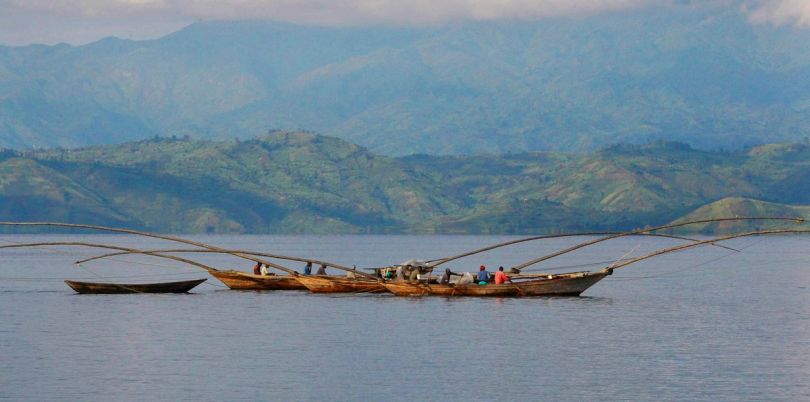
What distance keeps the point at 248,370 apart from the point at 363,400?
31.8 ft

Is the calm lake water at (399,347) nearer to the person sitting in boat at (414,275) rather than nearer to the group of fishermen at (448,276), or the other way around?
the group of fishermen at (448,276)

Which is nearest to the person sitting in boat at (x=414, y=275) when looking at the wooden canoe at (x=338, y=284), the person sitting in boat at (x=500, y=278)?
the wooden canoe at (x=338, y=284)

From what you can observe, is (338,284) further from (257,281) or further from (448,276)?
(448,276)

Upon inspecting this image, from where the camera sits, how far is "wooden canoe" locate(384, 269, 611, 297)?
92.0 metres

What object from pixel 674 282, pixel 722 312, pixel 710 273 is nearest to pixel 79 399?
pixel 722 312

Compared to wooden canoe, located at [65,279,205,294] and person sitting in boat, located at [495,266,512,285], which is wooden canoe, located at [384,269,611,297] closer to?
person sitting in boat, located at [495,266,512,285]

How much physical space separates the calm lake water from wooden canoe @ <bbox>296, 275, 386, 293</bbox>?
916 millimetres

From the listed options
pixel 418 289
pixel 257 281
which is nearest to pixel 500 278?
pixel 418 289

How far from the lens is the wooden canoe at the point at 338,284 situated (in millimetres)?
97062

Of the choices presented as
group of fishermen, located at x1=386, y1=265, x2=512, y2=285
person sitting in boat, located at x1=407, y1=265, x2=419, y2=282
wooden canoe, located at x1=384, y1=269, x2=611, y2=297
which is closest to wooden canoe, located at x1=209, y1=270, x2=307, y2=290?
group of fishermen, located at x1=386, y1=265, x2=512, y2=285

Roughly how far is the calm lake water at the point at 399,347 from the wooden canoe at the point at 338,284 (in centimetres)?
92

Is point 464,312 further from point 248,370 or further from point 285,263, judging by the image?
point 285,263

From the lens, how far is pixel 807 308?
98.5 metres

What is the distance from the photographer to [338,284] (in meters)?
98.4
